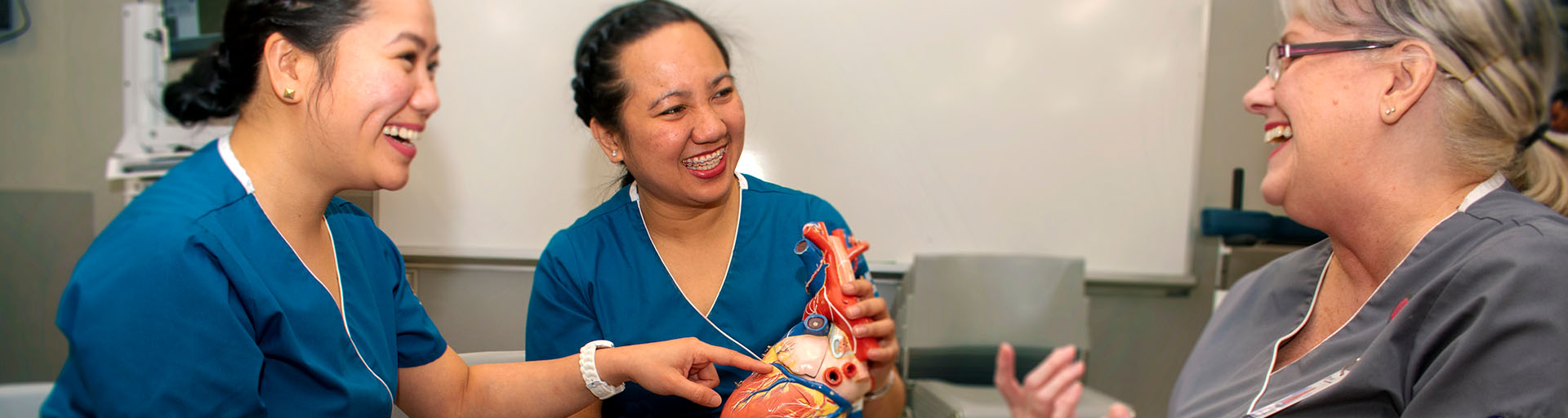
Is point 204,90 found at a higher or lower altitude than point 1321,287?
higher

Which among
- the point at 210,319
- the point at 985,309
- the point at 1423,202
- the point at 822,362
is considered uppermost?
the point at 1423,202

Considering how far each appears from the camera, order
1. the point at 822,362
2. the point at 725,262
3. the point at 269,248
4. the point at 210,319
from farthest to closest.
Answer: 1. the point at 725,262
2. the point at 822,362
3. the point at 269,248
4. the point at 210,319

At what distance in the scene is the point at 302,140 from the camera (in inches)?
36.4

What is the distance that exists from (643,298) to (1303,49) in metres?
1.01

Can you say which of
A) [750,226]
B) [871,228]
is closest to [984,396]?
[871,228]

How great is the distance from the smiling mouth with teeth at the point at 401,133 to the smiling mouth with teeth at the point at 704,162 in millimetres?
372

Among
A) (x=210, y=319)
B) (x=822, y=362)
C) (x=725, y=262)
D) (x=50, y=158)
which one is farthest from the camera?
(x=50, y=158)

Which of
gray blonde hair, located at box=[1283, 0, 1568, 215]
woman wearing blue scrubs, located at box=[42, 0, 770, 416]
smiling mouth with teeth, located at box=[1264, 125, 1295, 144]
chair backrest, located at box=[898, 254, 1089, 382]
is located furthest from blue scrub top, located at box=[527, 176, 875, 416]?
gray blonde hair, located at box=[1283, 0, 1568, 215]

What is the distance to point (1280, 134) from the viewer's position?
1.14 m

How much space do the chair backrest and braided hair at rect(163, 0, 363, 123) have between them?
1178 millimetres

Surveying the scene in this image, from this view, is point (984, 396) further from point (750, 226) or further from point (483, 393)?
point (483, 393)

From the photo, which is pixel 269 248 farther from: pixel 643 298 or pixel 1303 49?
pixel 1303 49

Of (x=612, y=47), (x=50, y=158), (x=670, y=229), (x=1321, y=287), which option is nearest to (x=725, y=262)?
(x=670, y=229)

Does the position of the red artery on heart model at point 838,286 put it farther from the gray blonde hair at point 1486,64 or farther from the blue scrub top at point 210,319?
the gray blonde hair at point 1486,64
